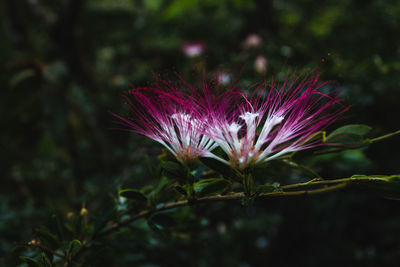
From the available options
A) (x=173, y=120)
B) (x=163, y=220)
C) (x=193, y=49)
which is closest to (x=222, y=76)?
(x=173, y=120)

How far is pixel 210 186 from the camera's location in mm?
630

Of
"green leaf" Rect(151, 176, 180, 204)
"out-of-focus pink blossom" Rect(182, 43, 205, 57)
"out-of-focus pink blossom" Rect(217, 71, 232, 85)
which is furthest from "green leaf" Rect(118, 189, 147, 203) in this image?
"out-of-focus pink blossom" Rect(182, 43, 205, 57)

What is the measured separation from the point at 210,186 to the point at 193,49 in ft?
8.13

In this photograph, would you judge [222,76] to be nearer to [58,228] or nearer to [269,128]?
[269,128]

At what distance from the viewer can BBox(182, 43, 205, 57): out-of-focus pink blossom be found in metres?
2.88

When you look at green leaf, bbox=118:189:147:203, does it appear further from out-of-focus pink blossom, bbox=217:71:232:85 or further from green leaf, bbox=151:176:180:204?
out-of-focus pink blossom, bbox=217:71:232:85

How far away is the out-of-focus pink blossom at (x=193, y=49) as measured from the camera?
2875 millimetres

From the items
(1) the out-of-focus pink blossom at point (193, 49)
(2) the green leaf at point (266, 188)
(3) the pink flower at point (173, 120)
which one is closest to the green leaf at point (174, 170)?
(3) the pink flower at point (173, 120)

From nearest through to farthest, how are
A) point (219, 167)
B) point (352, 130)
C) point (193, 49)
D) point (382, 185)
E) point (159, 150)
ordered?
1. point (382, 185)
2. point (219, 167)
3. point (352, 130)
4. point (159, 150)
5. point (193, 49)

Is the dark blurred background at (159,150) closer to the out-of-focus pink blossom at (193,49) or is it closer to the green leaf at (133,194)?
the out-of-focus pink blossom at (193,49)

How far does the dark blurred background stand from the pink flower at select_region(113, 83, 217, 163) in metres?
0.33

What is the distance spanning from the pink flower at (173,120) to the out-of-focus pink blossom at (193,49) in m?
2.13

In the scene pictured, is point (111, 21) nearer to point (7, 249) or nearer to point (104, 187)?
point (104, 187)

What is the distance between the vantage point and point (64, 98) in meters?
1.97
